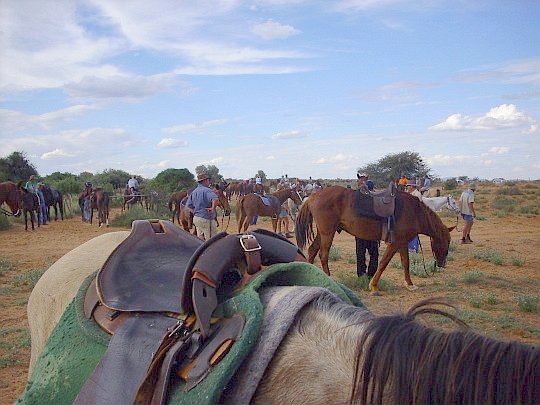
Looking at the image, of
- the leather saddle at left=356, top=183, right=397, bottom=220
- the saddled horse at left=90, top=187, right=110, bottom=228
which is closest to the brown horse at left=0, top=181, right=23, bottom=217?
the saddled horse at left=90, top=187, right=110, bottom=228

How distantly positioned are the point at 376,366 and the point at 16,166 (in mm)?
40002

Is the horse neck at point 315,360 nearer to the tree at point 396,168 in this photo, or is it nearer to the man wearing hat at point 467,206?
the man wearing hat at point 467,206

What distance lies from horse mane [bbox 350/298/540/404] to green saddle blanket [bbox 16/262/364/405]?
0.37 metres

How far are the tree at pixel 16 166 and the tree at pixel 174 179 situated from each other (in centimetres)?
979

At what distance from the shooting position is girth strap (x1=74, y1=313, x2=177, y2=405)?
1557mm

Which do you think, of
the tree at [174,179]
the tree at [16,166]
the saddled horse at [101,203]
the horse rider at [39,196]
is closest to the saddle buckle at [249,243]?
the horse rider at [39,196]

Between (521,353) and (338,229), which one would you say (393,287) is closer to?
(338,229)

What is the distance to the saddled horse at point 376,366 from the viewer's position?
107cm

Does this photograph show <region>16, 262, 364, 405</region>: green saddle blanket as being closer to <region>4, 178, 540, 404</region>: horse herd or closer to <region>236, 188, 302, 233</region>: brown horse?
<region>4, 178, 540, 404</region>: horse herd

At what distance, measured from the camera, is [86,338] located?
1.91 metres

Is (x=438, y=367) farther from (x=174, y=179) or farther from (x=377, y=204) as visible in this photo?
(x=174, y=179)

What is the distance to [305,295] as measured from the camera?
1.58m

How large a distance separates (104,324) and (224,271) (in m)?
0.57

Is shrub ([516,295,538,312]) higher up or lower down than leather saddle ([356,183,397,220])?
lower down
